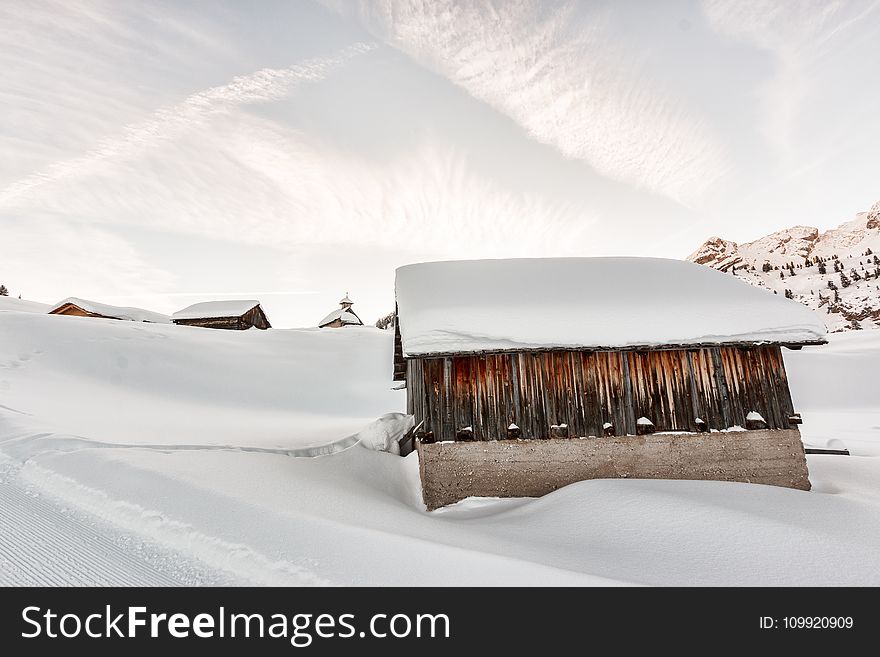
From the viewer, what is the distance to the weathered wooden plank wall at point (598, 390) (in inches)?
312

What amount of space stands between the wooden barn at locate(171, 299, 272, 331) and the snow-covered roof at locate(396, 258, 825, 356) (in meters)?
29.9

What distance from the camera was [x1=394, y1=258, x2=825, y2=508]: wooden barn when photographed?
7715 millimetres

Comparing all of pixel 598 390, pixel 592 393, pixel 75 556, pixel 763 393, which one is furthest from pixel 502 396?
pixel 75 556

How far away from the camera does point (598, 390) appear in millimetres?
8070

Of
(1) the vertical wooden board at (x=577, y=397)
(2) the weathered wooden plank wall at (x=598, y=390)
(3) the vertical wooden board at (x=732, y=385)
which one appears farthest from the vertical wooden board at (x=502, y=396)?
(3) the vertical wooden board at (x=732, y=385)

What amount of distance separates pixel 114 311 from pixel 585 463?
41.3 metres

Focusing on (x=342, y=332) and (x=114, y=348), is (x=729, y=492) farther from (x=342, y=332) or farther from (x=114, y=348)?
(x=342, y=332)

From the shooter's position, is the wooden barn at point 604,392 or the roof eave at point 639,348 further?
the wooden barn at point 604,392

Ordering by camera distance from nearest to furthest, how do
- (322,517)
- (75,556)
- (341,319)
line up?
1. (75,556)
2. (322,517)
3. (341,319)

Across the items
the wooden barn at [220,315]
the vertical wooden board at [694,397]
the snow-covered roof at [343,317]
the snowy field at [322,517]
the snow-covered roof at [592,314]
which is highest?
the snow-covered roof at [343,317]

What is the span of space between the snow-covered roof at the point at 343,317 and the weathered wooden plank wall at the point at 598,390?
39.2 m

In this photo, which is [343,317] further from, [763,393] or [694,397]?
[763,393]

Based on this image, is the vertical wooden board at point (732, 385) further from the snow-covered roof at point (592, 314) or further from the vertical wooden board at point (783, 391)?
the vertical wooden board at point (783, 391)

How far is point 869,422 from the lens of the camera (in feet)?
53.9
